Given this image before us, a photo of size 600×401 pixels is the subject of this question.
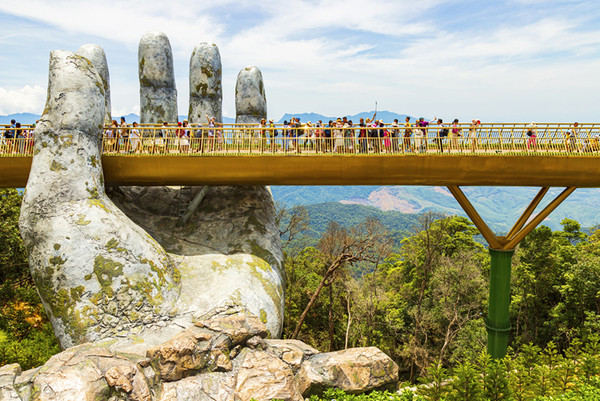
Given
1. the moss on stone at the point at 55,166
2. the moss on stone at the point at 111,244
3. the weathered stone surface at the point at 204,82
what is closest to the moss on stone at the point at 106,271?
the moss on stone at the point at 111,244

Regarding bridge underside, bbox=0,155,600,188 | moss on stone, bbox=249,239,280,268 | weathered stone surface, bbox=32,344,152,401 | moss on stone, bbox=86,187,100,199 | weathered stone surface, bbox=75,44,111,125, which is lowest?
weathered stone surface, bbox=32,344,152,401

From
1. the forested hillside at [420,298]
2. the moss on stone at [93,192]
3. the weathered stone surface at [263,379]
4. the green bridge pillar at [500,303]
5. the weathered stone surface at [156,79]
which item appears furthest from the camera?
the forested hillside at [420,298]

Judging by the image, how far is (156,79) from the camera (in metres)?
20.0

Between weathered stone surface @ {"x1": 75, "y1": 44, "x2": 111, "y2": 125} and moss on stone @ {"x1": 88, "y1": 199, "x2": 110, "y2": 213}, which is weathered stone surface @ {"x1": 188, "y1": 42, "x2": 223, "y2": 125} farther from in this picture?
moss on stone @ {"x1": 88, "y1": 199, "x2": 110, "y2": 213}

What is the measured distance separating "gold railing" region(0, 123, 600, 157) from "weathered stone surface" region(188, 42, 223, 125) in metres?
4.25

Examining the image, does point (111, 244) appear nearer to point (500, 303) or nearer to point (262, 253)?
point (262, 253)

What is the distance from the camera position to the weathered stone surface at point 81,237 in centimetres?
1265

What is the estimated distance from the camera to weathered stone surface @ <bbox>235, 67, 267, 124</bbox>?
20.5 metres

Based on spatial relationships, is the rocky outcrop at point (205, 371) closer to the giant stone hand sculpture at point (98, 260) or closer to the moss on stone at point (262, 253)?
the giant stone hand sculpture at point (98, 260)

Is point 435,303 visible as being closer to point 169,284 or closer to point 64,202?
point 169,284

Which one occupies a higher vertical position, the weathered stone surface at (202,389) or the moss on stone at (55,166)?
the moss on stone at (55,166)

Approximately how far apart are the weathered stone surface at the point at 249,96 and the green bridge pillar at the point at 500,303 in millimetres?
13146

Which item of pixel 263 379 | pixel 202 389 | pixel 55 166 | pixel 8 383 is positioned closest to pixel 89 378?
pixel 8 383

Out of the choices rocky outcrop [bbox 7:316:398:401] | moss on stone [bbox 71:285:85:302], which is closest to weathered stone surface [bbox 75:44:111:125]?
moss on stone [bbox 71:285:85:302]
